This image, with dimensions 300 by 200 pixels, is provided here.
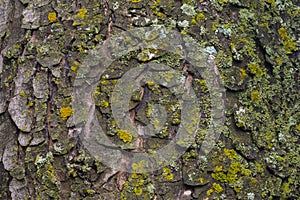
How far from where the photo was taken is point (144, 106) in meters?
1.36

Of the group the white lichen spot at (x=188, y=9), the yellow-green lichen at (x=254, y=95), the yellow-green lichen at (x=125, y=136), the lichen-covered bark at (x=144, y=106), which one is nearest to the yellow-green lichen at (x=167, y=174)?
the lichen-covered bark at (x=144, y=106)

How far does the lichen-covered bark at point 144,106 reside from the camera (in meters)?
1.33

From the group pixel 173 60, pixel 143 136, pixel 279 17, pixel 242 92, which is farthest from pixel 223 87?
pixel 279 17

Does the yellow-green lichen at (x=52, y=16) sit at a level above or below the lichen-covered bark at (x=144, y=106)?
above

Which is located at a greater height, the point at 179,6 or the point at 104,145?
the point at 179,6

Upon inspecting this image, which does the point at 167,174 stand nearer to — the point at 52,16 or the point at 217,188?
the point at 217,188

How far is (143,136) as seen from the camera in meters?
1.34

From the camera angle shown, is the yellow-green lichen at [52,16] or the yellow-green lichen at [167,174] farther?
the yellow-green lichen at [52,16]

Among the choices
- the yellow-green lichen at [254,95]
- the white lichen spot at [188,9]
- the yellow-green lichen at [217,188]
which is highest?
the white lichen spot at [188,9]

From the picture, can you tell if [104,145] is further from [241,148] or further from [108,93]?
[241,148]

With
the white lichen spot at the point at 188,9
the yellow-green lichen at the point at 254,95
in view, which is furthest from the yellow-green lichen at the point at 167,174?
the white lichen spot at the point at 188,9

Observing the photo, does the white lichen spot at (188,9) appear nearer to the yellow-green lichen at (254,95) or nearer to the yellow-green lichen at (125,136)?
the yellow-green lichen at (254,95)

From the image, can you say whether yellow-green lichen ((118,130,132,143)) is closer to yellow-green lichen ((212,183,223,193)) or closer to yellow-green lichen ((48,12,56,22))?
yellow-green lichen ((212,183,223,193))

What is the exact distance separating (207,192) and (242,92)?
34 cm
